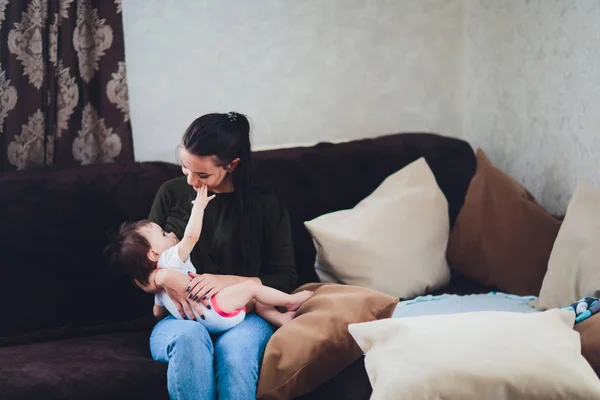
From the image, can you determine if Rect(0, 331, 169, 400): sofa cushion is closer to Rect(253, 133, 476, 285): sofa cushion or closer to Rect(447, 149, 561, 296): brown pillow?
Rect(253, 133, 476, 285): sofa cushion

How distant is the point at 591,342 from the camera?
1.78m

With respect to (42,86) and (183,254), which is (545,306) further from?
(42,86)

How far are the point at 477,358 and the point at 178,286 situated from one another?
0.79 meters

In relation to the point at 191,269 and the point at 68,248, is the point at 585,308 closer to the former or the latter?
the point at 191,269

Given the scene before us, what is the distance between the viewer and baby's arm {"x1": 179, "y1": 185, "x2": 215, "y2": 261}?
2.00m

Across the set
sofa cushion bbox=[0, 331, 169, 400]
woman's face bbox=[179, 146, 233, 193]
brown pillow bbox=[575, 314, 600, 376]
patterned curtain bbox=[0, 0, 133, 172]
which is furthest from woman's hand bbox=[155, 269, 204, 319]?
brown pillow bbox=[575, 314, 600, 376]

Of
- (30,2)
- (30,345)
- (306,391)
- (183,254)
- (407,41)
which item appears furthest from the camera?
(407,41)

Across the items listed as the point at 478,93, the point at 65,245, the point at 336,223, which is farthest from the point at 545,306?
the point at 65,245

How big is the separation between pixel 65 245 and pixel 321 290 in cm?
79

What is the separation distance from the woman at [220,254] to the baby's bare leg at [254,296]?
24mm

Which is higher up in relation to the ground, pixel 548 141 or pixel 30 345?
pixel 548 141

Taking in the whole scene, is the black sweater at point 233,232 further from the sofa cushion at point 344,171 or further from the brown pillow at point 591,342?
the brown pillow at point 591,342

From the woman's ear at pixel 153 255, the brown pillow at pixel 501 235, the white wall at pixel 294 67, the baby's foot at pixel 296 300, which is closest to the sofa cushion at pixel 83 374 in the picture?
the woman's ear at pixel 153 255

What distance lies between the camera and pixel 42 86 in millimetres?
2408
